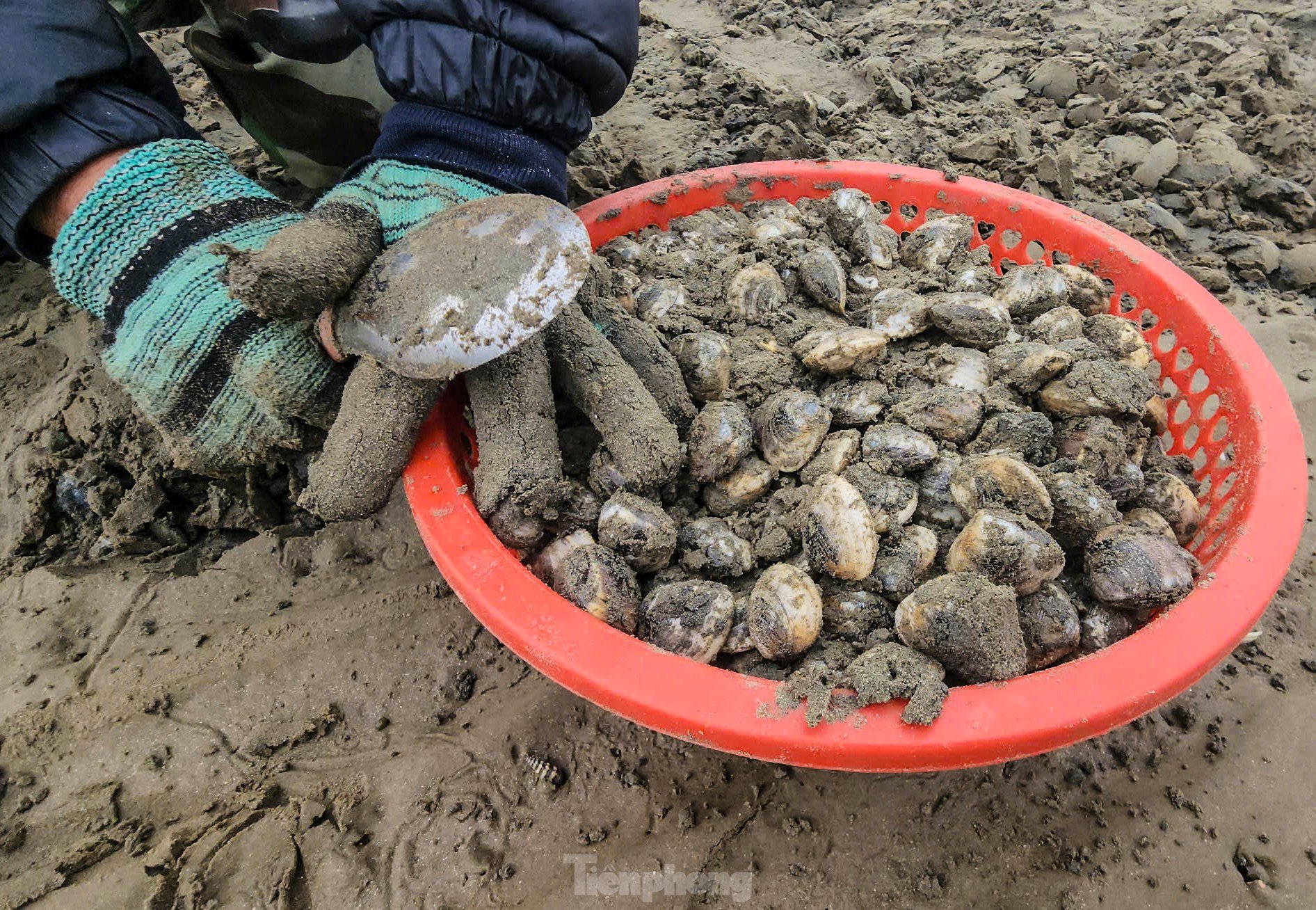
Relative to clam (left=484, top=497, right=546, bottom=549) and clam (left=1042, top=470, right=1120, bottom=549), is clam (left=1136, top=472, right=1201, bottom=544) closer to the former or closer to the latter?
clam (left=1042, top=470, right=1120, bottom=549)

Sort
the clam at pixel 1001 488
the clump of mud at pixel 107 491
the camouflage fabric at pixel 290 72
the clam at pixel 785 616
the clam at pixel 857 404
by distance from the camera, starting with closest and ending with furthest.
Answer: the clam at pixel 785 616
the clam at pixel 1001 488
the clam at pixel 857 404
the clump of mud at pixel 107 491
the camouflage fabric at pixel 290 72

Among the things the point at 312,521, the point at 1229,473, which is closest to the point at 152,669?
the point at 312,521

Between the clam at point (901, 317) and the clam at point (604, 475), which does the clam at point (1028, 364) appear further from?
the clam at point (604, 475)

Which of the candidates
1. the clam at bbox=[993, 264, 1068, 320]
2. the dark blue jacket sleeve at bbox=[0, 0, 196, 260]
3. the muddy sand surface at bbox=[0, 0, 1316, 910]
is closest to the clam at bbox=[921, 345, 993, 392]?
the clam at bbox=[993, 264, 1068, 320]

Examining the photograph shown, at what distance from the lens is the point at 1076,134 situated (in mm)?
2508

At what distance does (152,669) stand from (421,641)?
49 cm

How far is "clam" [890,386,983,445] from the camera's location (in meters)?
1.32

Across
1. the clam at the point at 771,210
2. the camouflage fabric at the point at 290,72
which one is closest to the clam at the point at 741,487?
the clam at the point at 771,210

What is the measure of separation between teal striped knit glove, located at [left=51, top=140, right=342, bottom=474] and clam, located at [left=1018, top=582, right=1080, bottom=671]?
47.8 inches

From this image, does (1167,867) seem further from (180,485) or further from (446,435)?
(180,485)

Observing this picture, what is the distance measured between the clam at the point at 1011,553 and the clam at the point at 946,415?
24 centimetres

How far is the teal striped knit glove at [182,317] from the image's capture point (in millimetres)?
1269

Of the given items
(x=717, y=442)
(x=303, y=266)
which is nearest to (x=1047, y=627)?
(x=717, y=442)

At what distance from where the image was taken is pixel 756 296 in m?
1.53
